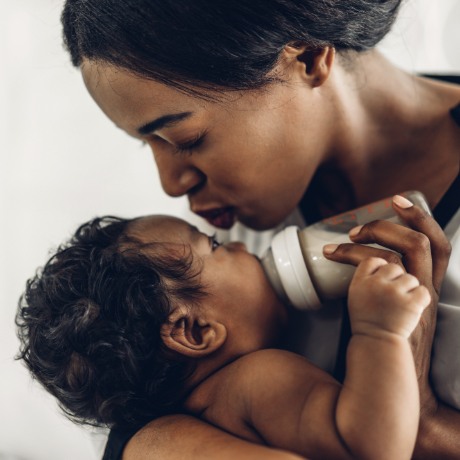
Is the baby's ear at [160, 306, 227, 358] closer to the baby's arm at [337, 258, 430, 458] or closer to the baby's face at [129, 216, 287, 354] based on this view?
the baby's face at [129, 216, 287, 354]

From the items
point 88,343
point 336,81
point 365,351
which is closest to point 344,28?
point 336,81

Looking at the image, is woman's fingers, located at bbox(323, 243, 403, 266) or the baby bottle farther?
the baby bottle

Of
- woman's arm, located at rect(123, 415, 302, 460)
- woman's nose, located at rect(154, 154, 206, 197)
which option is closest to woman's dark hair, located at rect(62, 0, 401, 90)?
woman's nose, located at rect(154, 154, 206, 197)

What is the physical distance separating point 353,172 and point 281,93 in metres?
0.31

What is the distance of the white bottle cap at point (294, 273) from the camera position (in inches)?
36.9

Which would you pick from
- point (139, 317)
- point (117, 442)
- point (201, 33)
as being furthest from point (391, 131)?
point (117, 442)

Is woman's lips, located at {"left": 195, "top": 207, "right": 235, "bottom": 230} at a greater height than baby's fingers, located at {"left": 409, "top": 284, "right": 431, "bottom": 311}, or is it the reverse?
baby's fingers, located at {"left": 409, "top": 284, "right": 431, "bottom": 311}

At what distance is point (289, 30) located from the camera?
2.74 feet

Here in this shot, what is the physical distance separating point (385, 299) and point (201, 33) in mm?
419

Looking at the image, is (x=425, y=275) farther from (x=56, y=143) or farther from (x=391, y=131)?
(x=56, y=143)

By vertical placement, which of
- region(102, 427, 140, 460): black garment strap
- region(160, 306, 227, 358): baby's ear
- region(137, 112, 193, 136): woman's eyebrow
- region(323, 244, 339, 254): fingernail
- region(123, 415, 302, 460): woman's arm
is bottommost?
region(102, 427, 140, 460): black garment strap

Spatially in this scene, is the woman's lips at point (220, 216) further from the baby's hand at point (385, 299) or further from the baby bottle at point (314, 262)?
the baby's hand at point (385, 299)

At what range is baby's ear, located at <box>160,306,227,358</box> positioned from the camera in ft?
2.90

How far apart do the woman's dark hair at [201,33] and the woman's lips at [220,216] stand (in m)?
0.28
